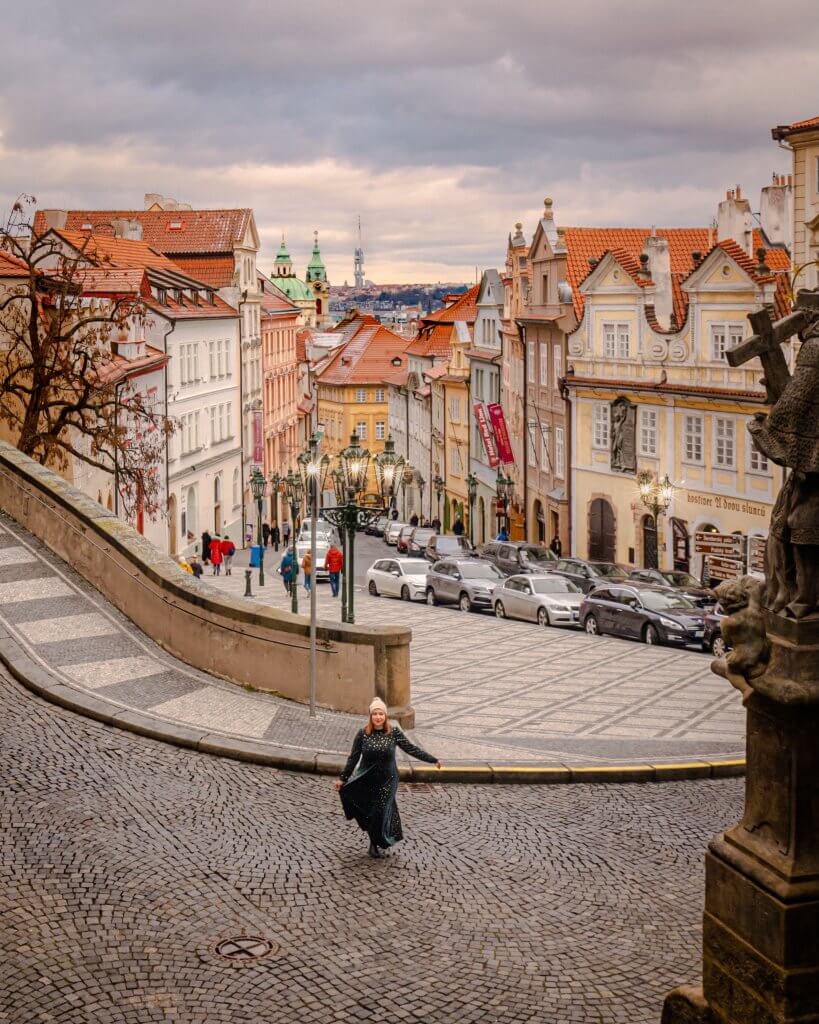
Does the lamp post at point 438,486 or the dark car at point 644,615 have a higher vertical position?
the dark car at point 644,615

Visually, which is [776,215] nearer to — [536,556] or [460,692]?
[536,556]

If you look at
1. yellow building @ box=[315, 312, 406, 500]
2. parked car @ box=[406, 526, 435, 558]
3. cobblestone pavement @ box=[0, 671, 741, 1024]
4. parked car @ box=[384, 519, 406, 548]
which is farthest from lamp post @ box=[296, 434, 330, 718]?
yellow building @ box=[315, 312, 406, 500]

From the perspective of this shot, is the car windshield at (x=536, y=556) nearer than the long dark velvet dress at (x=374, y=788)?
No

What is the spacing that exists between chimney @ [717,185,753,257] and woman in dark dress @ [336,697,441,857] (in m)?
41.8

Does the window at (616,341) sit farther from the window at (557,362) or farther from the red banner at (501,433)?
the red banner at (501,433)

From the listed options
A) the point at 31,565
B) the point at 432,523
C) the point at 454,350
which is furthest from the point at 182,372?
the point at 31,565

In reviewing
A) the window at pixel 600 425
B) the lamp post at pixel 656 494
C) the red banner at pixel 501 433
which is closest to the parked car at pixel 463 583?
the lamp post at pixel 656 494

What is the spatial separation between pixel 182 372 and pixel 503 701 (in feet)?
138

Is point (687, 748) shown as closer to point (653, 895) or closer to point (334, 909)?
point (653, 895)

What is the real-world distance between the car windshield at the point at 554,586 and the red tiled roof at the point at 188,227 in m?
43.9

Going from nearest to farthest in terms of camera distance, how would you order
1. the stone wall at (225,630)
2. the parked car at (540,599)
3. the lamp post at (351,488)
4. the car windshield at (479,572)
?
the stone wall at (225,630) < the lamp post at (351,488) < the parked car at (540,599) < the car windshield at (479,572)

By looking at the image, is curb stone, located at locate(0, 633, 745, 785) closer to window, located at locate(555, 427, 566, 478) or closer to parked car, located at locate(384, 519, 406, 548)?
window, located at locate(555, 427, 566, 478)

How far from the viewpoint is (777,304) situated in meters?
42.0

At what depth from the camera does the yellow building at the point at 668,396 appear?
42.2 meters
